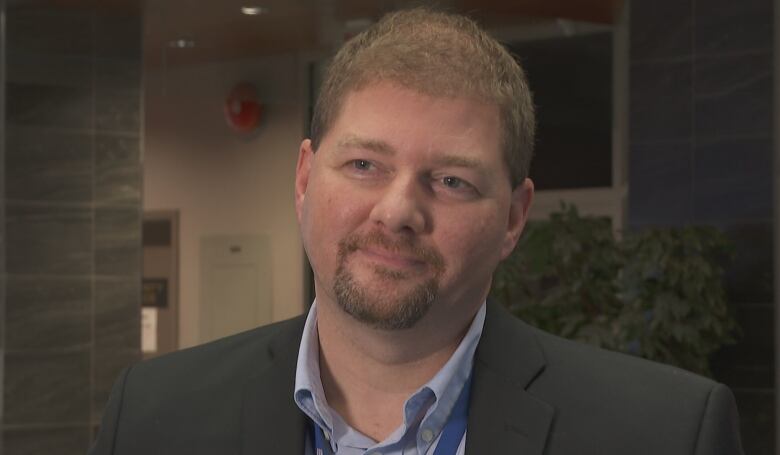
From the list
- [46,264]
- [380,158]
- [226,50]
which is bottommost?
[46,264]

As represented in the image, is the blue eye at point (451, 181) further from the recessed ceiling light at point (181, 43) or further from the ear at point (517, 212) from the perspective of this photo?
the recessed ceiling light at point (181, 43)

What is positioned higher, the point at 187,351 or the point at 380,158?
the point at 380,158

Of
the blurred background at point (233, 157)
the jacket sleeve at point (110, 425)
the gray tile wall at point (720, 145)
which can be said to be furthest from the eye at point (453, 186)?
the gray tile wall at point (720, 145)

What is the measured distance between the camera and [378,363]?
1.48m

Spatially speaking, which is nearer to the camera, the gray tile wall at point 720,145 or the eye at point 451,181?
the eye at point 451,181

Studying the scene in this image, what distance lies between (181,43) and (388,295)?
6.67 metres

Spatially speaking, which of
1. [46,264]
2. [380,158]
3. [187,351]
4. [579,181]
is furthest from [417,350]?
[579,181]

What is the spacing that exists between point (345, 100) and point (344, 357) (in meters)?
0.30

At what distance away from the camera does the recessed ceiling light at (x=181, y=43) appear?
25.6 ft

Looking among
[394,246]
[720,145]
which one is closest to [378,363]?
[394,246]

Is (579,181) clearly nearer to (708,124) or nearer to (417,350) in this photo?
(708,124)

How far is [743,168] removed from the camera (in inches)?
247

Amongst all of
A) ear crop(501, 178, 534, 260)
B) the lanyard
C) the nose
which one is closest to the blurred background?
ear crop(501, 178, 534, 260)

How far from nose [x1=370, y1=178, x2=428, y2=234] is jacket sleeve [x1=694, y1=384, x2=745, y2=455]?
397 millimetres
